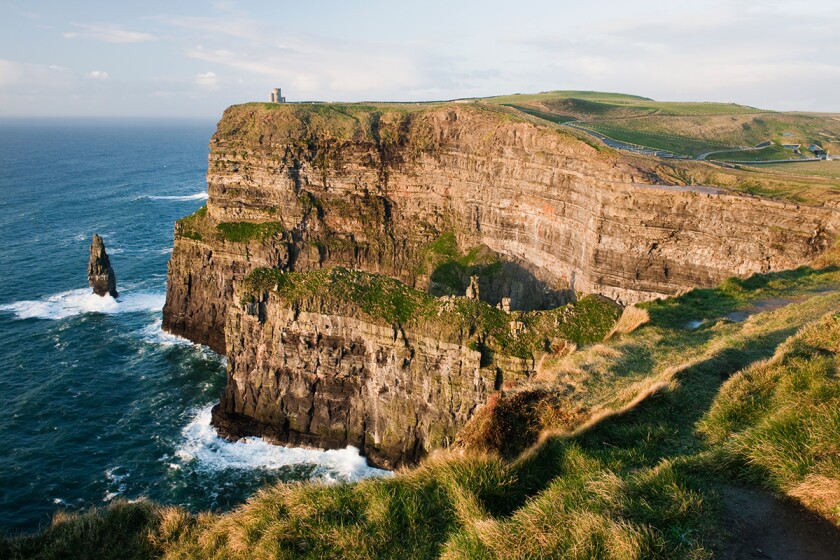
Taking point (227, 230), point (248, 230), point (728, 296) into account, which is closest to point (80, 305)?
point (227, 230)

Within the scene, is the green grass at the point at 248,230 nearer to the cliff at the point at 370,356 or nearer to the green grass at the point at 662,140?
the cliff at the point at 370,356

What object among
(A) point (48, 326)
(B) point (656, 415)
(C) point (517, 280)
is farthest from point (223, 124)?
(B) point (656, 415)

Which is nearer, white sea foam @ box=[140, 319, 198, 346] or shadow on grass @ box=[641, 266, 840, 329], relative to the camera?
shadow on grass @ box=[641, 266, 840, 329]

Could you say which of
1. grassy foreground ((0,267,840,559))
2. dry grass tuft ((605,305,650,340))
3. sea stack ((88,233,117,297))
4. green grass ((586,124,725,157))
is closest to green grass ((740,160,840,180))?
green grass ((586,124,725,157))

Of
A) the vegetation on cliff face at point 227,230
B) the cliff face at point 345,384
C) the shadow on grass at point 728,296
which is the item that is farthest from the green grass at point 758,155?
the vegetation on cliff face at point 227,230

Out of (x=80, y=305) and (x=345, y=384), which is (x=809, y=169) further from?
(x=80, y=305)

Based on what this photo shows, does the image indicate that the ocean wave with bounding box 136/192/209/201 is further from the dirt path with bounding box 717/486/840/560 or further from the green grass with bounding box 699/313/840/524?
the dirt path with bounding box 717/486/840/560

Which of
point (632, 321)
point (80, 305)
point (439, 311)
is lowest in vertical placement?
point (80, 305)
